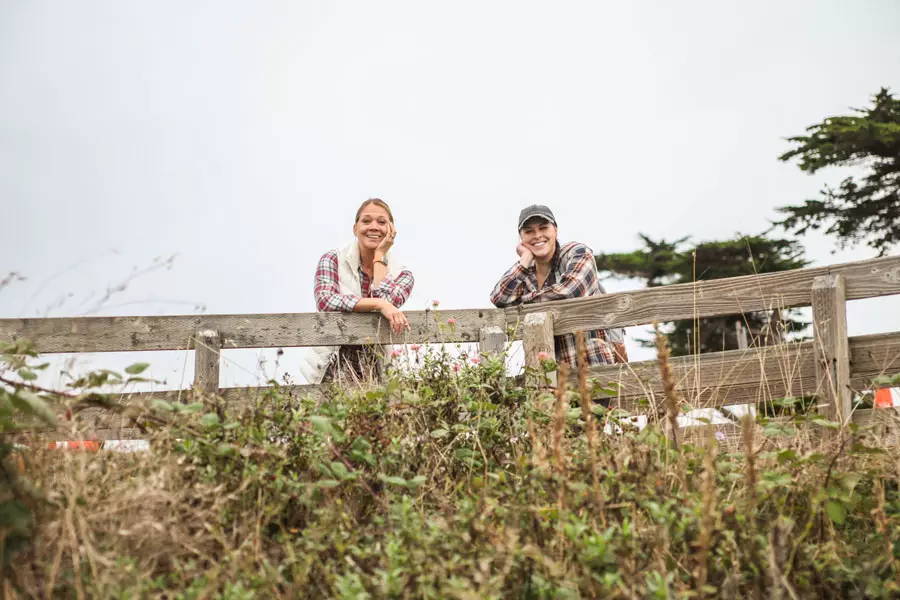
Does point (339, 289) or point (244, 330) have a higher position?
point (339, 289)

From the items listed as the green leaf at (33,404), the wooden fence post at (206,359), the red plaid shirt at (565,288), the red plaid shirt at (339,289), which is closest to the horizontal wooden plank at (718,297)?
the red plaid shirt at (565,288)

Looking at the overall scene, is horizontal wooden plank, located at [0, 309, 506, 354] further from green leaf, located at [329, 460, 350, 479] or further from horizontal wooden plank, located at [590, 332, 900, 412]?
green leaf, located at [329, 460, 350, 479]

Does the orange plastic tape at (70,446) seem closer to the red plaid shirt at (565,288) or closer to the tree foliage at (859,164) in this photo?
the red plaid shirt at (565,288)

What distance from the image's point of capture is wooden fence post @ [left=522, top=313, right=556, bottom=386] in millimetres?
5320

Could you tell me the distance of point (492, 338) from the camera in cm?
603

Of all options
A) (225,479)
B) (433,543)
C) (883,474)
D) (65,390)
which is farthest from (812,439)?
(65,390)

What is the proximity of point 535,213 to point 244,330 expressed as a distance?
241cm

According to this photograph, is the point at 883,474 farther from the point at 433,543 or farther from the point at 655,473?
the point at 433,543

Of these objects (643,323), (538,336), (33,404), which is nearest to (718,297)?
(643,323)

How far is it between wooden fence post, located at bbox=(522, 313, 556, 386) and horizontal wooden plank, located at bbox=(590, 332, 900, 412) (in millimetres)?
495

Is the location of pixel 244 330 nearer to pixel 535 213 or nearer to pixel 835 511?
pixel 535 213

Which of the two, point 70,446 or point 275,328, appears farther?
point 275,328

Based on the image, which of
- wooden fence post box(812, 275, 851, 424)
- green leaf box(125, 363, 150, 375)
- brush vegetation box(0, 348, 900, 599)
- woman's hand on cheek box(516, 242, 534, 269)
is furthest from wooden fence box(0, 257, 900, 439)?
green leaf box(125, 363, 150, 375)

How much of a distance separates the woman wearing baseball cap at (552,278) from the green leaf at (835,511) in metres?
2.52
